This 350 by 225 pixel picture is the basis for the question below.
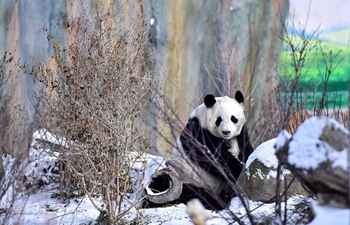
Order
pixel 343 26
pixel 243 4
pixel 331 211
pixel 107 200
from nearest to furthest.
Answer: pixel 331 211 < pixel 107 200 < pixel 243 4 < pixel 343 26

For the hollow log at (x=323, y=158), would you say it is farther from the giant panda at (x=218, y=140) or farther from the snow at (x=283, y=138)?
the giant panda at (x=218, y=140)

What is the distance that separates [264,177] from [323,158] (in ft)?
8.30

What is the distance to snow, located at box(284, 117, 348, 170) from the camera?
9.12 ft

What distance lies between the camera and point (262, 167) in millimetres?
5328

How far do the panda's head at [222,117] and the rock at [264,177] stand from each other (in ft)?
1.35

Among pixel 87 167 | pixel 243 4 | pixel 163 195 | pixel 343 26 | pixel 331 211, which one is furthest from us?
pixel 343 26

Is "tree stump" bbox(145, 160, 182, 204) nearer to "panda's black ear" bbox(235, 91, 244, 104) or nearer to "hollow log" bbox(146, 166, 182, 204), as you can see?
"hollow log" bbox(146, 166, 182, 204)

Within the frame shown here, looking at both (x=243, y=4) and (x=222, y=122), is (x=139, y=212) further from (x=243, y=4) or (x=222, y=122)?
(x=243, y=4)

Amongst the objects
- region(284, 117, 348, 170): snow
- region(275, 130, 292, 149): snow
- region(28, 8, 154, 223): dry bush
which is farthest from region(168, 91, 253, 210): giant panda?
region(284, 117, 348, 170): snow

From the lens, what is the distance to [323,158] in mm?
2791

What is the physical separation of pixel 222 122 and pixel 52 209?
6.20ft

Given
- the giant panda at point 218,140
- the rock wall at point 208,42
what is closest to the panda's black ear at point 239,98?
the giant panda at point 218,140

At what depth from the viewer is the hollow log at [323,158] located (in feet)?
9.06

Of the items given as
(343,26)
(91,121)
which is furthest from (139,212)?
(343,26)
